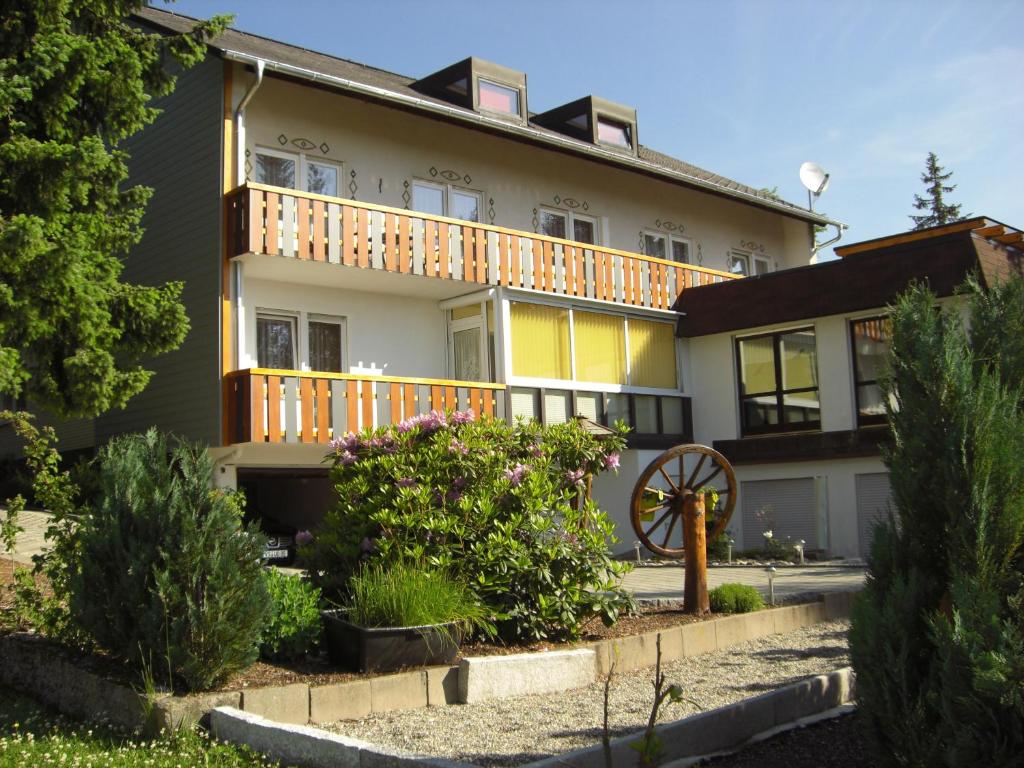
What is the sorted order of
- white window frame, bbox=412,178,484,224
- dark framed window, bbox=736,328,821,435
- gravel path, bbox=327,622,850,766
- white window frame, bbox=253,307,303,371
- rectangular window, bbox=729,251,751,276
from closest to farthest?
gravel path, bbox=327,622,850,766 < white window frame, bbox=253,307,303,371 < white window frame, bbox=412,178,484,224 < dark framed window, bbox=736,328,821,435 < rectangular window, bbox=729,251,751,276

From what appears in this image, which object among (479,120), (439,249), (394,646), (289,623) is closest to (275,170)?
(439,249)

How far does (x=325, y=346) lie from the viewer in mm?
17875

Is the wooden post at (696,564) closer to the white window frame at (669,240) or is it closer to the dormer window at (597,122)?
the white window frame at (669,240)

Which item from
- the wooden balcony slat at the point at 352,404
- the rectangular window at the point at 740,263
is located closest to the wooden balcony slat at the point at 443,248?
the wooden balcony slat at the point at 352,404

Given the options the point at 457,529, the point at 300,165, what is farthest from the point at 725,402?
the point at 457,529

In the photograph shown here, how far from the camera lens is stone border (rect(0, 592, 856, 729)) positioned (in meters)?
6.18

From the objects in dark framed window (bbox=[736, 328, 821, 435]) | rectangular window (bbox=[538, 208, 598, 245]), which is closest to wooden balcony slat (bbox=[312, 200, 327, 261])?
rectangular window (bbox=[538, 208, 598, 245])

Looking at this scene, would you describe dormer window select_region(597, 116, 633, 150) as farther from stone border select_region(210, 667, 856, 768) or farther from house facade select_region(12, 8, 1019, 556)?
stone border select_region(210, 667, 856, 768)

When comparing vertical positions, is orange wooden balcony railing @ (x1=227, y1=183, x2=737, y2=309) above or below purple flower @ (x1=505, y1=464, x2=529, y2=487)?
above

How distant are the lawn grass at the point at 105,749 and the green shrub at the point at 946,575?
3.19 metres

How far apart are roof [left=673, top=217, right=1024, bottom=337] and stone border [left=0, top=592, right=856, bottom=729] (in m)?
11.0

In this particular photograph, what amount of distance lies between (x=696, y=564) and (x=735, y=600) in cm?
54

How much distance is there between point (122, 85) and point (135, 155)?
7.51 metres

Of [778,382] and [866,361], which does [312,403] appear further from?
[866,361]
